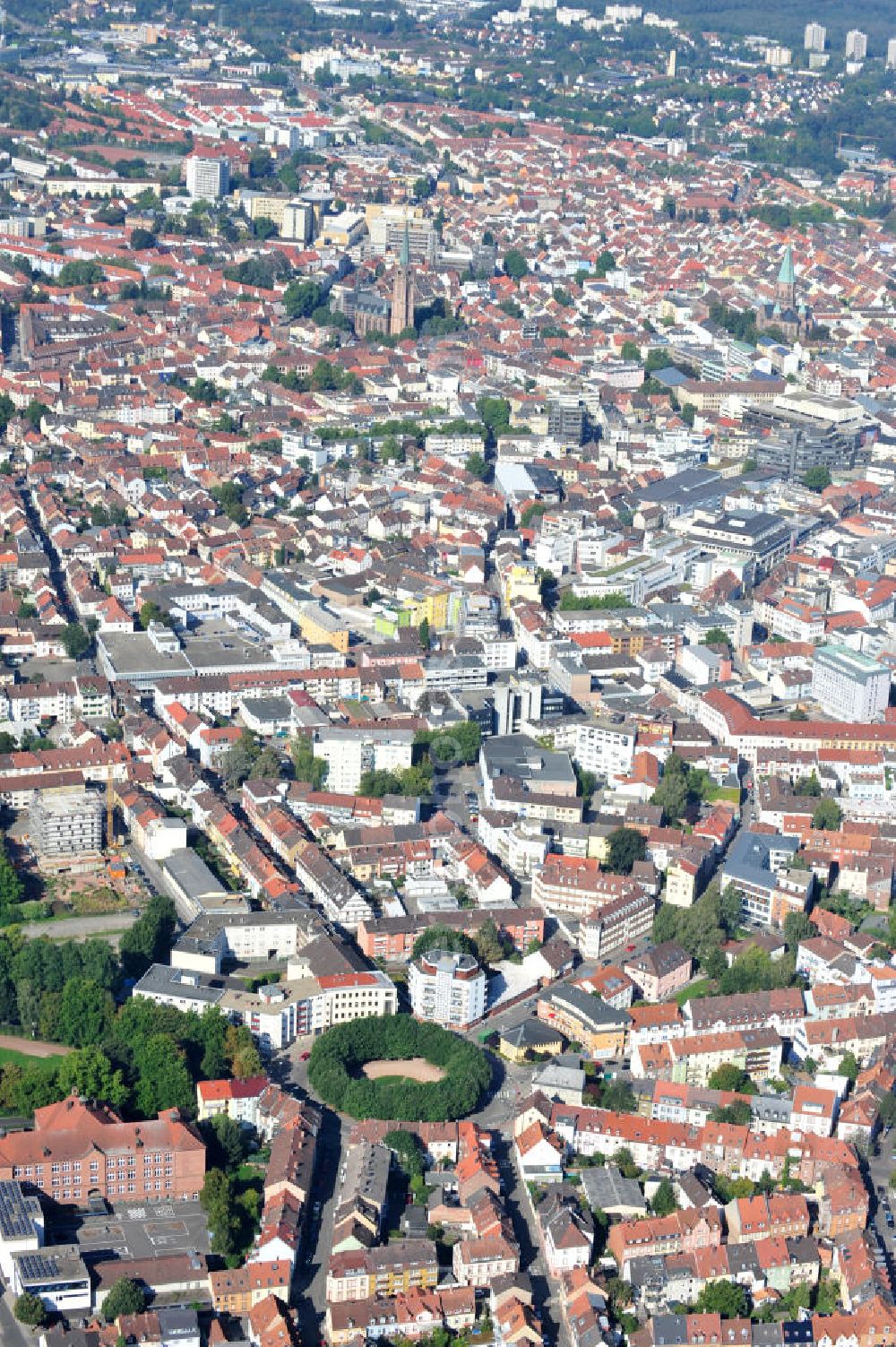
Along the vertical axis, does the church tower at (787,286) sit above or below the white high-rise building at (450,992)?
above

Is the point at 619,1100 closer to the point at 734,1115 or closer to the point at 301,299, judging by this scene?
the point at 734,1115

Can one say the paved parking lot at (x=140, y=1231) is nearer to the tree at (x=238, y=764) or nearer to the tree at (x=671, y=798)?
the tree at (x=238, y=764)

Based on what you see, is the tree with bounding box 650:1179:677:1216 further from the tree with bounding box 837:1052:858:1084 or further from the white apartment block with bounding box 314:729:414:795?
the white apartment block with bounding box 314:729:414:795

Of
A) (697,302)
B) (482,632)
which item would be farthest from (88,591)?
(697,302)

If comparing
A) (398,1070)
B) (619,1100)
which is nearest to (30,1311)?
(398,1070)

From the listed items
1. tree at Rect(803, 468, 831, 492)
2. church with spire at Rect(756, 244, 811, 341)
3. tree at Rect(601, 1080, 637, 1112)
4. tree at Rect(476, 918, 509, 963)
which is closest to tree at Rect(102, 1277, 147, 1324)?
tree at Rect(601, 1080, 637, 1112)

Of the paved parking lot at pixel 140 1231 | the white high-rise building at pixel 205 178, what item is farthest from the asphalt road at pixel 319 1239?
the white high-rise building at pixel 205 178

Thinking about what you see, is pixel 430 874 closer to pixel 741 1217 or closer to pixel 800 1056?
pixel 800 1056
